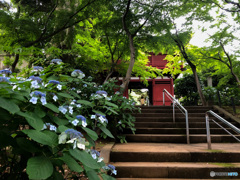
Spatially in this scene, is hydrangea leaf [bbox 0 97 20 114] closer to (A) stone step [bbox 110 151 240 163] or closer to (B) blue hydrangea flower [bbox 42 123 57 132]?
(B) blue hydrangea flower [bbox 42 123 57 132]

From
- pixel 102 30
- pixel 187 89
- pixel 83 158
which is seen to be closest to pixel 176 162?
pixel 83 158

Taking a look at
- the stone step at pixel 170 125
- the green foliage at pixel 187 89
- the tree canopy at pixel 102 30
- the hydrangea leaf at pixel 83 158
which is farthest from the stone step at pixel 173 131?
the green foliage at pixel 187 89

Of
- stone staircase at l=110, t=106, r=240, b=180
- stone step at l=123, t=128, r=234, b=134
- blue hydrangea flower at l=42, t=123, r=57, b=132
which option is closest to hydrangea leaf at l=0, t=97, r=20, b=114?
blue hydrangea flower at l=42, t=123, r=57, b=132

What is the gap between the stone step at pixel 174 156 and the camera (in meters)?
2.88

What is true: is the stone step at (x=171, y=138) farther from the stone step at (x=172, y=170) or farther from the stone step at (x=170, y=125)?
the stone step at (x=172, y=170)

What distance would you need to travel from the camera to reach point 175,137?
13.3 ft

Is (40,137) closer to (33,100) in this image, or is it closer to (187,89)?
(33,100)

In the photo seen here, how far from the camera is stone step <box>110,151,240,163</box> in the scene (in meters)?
2.88

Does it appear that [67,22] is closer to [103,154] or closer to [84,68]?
[84,68]

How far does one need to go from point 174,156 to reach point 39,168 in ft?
8.92

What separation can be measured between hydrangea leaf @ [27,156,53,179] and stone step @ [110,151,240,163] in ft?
7.51

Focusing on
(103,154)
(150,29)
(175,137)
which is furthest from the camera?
(150,29)

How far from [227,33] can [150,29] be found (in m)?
4.24

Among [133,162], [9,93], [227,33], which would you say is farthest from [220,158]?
[227,33]
